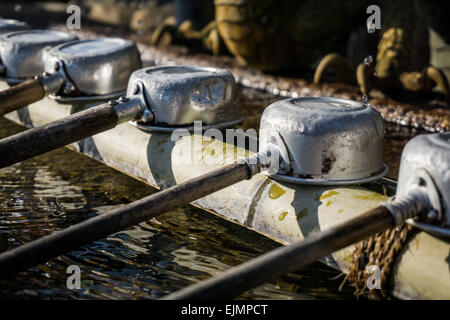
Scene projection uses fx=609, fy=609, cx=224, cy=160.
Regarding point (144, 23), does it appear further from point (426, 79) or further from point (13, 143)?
point (13, 143)

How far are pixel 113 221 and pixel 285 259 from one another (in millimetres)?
629

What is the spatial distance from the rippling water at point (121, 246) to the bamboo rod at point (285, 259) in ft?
1.19

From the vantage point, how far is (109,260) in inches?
92.6

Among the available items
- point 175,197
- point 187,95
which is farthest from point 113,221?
point 187,95

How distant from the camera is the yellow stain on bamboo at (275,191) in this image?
95.9 inches

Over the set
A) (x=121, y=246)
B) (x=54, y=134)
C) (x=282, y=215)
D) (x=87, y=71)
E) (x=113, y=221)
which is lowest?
(x=121, y=246)

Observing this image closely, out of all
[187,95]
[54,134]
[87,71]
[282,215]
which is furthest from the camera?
[87,71]

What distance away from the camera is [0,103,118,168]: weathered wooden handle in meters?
2.50

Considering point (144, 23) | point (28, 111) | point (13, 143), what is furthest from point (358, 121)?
point (144, 23)

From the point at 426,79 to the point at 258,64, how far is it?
5.51ft

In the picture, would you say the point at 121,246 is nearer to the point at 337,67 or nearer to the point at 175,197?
the point at 175,197

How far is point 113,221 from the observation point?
79.4 inches

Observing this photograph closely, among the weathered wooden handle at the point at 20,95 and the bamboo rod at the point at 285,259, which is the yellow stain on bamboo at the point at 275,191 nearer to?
the bamboo rod at the point at 285,259

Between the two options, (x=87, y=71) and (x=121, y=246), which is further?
(x=87, y=71)
